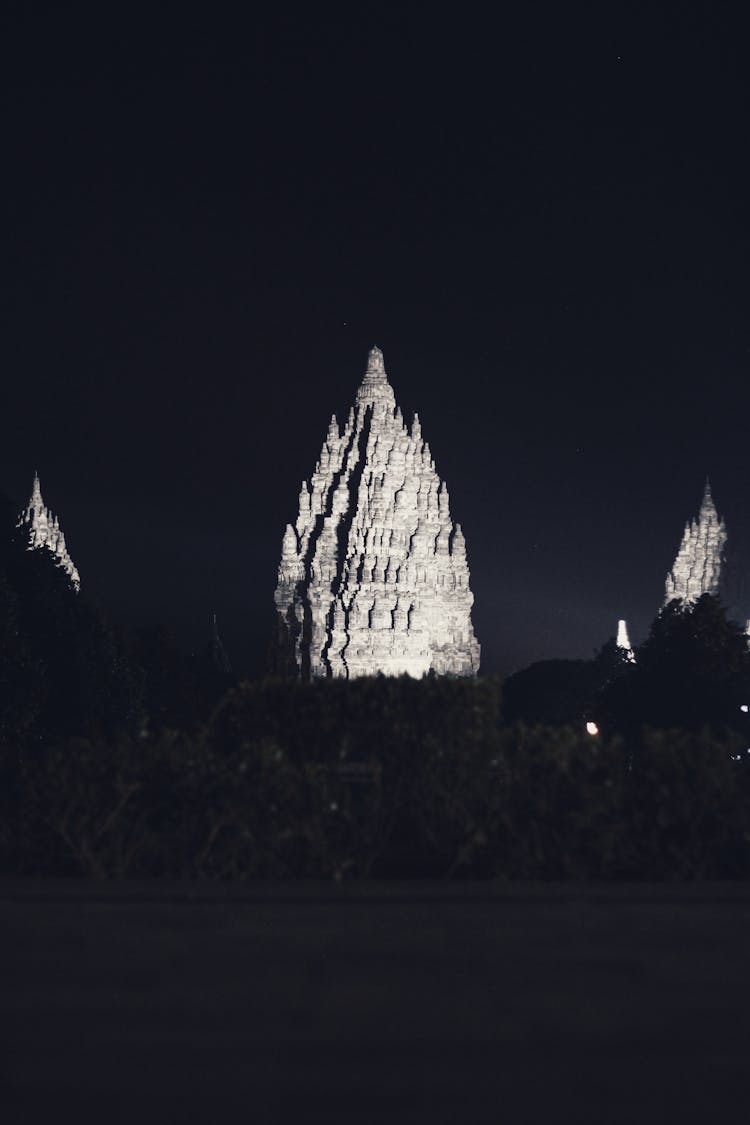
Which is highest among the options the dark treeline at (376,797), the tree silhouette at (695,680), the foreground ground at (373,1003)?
the tree silhouette at (695,680)

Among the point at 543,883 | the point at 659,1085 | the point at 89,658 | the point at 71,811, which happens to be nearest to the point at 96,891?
the point at 71,811

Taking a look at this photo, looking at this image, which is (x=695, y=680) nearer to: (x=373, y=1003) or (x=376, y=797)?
(x=376, y=797)

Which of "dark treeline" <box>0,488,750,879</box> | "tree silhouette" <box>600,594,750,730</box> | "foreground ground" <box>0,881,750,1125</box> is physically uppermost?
"tree silhouette" <box>600,594,750,730</box>

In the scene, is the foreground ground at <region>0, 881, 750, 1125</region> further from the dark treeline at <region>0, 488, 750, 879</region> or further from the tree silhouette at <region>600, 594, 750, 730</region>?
the tree silhouette at <region>600, 594, 750, 730</region>

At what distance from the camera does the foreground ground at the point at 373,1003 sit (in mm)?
8508

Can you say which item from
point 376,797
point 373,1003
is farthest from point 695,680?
point 373,1003

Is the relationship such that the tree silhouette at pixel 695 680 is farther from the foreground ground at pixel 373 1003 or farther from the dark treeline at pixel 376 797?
the foreground ground at pixel 373 1003

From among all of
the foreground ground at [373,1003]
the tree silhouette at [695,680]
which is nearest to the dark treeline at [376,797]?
the foreground ground at [373,1003]

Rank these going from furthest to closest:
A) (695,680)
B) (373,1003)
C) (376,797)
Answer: (695,680), (376,797), (373,1003)

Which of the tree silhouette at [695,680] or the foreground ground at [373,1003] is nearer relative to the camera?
the foreground ground at [373,1003]

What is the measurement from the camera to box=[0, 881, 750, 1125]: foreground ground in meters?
8.51

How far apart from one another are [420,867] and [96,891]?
13.4 feet

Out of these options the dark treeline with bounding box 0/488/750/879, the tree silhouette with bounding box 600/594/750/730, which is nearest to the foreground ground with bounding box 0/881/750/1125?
the dark treeline with bounding box 0/488/750/879

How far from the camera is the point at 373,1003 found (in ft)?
33.4
